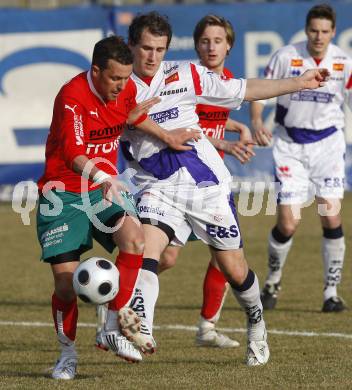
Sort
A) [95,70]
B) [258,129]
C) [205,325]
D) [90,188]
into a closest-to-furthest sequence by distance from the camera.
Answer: [95,70] → [90,188] → [205,325] → [258,129]

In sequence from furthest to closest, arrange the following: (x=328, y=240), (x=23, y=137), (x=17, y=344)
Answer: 1. (x=23, y=137)
2. (x=328, y=240)
3. (x=17, y=344)

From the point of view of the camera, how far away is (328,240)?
34.7ft

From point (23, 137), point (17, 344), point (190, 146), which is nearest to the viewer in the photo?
point (190, 146)

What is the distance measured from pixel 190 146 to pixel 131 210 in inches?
26.0

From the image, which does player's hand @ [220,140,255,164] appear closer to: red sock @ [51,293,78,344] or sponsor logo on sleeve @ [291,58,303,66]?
red sock @ [51,293,78,344]

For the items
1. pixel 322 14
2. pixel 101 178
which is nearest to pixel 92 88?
pixel 101 178

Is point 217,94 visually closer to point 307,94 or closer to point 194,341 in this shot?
point 194,341

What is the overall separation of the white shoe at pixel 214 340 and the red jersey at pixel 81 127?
6.15 ft

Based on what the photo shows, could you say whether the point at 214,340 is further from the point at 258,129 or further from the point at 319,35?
the point at 319,35

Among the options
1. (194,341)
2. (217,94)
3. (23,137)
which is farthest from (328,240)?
(23,137)

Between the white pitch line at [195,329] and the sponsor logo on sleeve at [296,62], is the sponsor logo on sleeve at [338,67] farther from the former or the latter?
the white pitch line at [195,329]

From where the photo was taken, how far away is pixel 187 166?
7.68 metres

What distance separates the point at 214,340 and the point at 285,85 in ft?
6.94

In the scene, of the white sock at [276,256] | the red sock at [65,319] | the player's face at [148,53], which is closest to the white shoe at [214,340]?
the red sock at [65,319]
